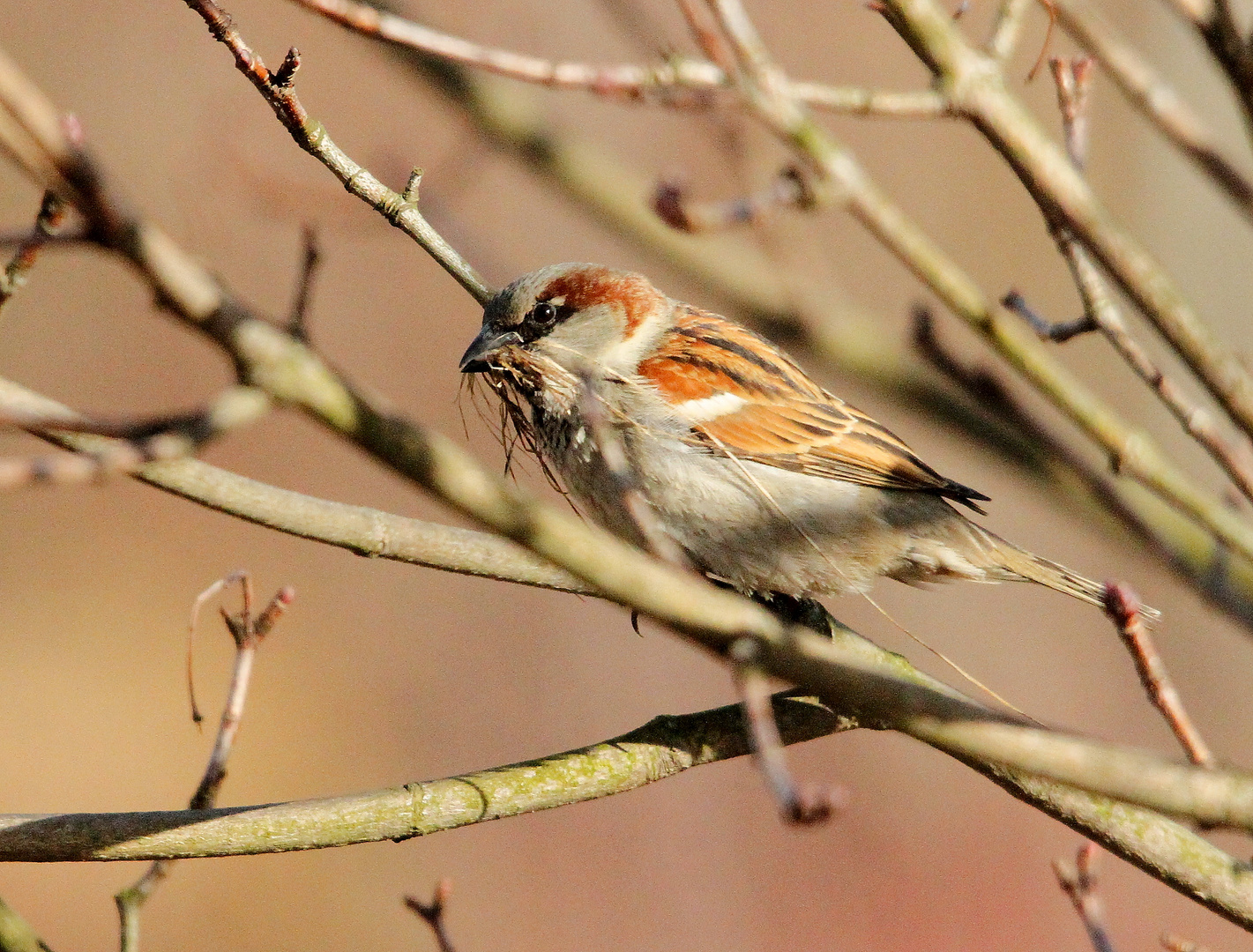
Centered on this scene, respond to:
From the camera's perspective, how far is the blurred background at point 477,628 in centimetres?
550

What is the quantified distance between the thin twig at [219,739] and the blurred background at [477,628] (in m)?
2.90

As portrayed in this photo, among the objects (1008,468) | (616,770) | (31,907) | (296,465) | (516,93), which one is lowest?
(616,770)

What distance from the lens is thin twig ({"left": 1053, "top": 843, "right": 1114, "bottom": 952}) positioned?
2.02 metres

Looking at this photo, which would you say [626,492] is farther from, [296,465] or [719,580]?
[296,465]

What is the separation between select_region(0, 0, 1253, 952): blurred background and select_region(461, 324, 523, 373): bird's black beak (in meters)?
2.12

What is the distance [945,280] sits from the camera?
1679 millimetres

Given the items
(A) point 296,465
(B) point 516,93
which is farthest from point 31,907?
(B) point 516,93

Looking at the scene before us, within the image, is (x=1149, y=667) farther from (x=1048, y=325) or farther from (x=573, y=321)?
(x=573, y=321)

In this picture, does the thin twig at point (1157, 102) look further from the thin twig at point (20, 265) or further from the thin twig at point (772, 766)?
the thin twig at point (20, 265)

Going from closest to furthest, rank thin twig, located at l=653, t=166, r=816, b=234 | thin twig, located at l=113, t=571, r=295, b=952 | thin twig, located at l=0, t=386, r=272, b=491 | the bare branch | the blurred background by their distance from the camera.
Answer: thin twig, located at l=0, t=386, r=272, b=491
thin twig, located at l=653, t=166, r=816, b=234
the bare branch
thin twig, located at l=113, t=571, r=295, b=952
the blurred background

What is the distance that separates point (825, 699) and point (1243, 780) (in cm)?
46

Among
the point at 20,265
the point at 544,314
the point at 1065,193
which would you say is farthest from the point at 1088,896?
the point at 20,265

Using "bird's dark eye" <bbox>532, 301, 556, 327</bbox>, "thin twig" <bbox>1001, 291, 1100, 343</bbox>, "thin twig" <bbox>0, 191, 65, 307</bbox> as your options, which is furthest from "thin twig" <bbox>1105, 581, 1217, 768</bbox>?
"bird's dark eye" <bbox>532, 301, 556, 327</bbox>

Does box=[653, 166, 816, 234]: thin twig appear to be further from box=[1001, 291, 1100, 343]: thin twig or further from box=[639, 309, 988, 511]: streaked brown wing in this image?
box=[639, 309, 988, 511]: streaked brown wing
